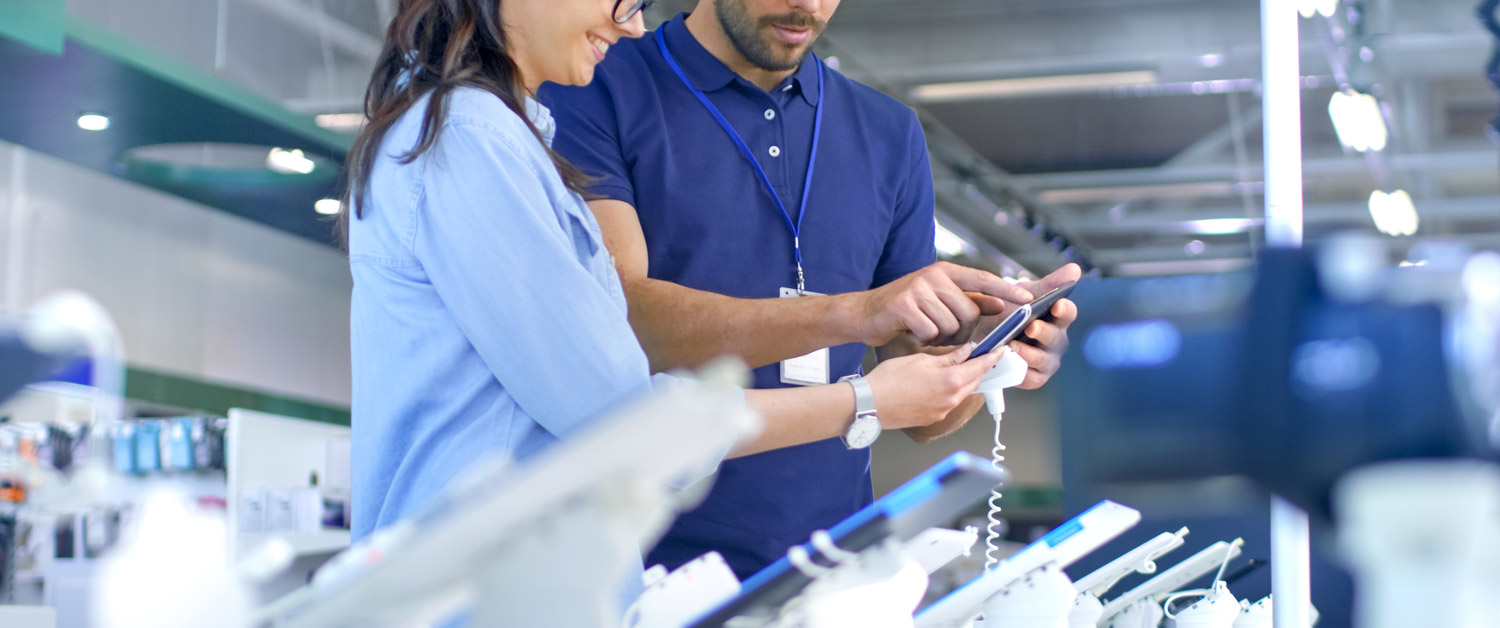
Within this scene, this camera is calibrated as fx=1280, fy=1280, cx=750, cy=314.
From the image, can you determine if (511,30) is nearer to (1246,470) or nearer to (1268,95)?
(1246,470)

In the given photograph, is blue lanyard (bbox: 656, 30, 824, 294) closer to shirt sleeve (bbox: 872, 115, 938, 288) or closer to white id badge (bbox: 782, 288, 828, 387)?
white id badge (bbox: 782, 288, 828, 387)

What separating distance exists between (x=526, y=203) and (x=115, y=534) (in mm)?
5152

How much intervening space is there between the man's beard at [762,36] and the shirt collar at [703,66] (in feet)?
0.13

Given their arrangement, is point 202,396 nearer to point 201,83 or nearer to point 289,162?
point 289,162

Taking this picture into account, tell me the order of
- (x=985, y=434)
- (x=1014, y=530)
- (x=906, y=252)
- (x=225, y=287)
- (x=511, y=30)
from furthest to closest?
(x=985, y=434) < (x=1014, y=530) < (x=225, y=287) < (x=906, y=252) < (x=511, y=30)

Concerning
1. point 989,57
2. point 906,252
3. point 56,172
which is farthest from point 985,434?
point 906,252

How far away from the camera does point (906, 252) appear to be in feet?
6.65

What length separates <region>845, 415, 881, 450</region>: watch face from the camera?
136 cm

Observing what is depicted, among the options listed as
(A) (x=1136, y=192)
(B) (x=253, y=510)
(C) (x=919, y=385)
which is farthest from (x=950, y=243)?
(C) (x=919, y=385)

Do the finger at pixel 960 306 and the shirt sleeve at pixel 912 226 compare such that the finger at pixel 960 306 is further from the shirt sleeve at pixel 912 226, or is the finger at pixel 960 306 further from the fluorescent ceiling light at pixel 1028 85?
the fluorescent ceiling light at pixel 1028 85

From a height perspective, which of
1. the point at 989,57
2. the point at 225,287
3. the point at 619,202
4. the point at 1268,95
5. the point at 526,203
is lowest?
the point at 526,203

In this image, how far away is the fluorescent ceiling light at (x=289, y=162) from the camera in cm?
563

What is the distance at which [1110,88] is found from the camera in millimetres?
7680

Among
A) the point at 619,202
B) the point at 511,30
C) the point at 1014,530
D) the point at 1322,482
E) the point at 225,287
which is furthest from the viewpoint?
the point at 1014,530
